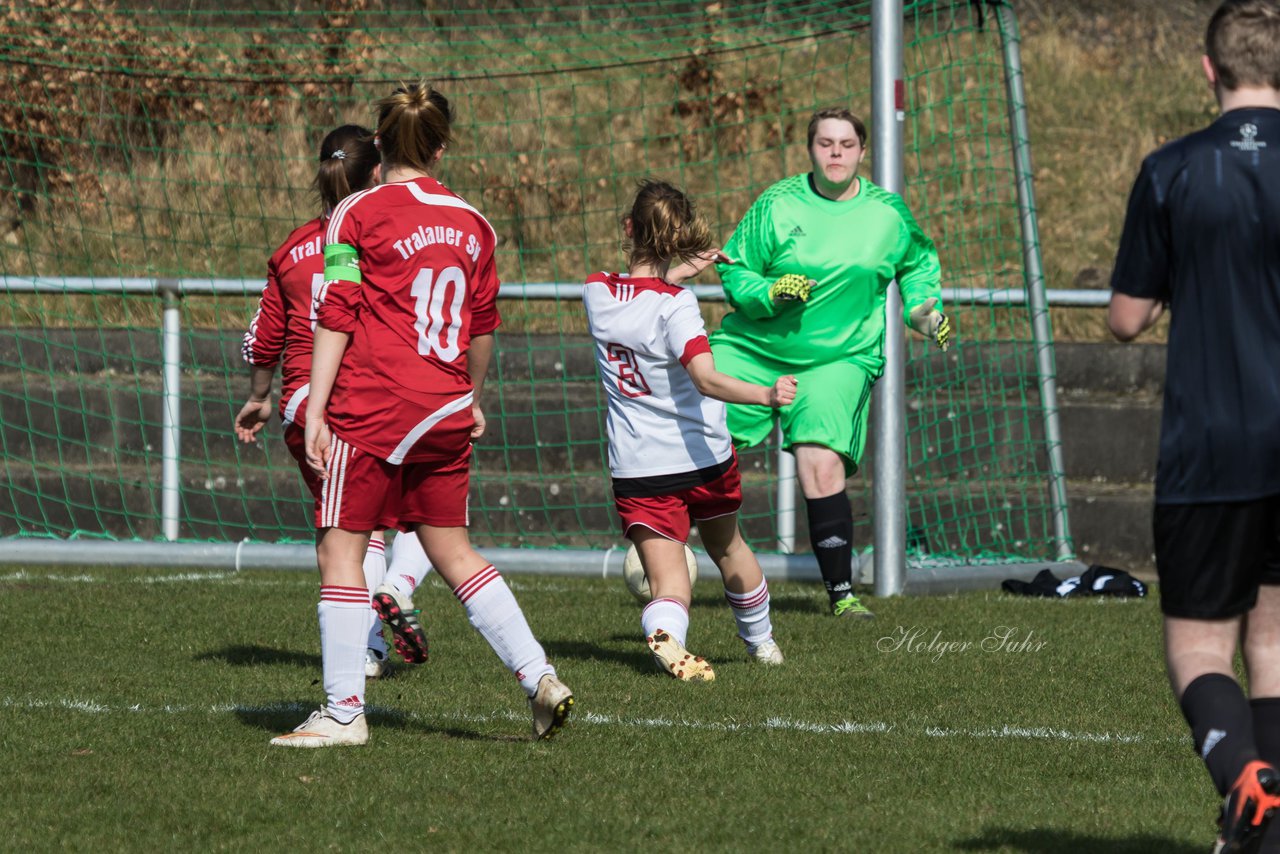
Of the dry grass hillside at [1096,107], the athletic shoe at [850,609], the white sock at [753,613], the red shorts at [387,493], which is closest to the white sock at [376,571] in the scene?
the white sock at [753,613]

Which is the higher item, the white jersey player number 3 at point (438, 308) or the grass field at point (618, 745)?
the white jersey player number 3 at point (438, 308)

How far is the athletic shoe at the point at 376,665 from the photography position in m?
6.12

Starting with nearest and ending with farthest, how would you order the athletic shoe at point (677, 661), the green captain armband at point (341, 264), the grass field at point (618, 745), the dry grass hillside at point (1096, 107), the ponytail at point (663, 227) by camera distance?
the grass field at point (618, 745)
the green captain armband at point (341, 264)
the ponytail at point (663, 227)
the athletic shoe at point (677, 661)
the dry grass hillside at point (1096, 107)

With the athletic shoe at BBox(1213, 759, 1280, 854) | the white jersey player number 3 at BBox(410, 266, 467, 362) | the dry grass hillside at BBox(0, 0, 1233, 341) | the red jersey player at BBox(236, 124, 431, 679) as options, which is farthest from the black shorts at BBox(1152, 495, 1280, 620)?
the dry grass hillside at BBox(0, 0, 1233, 341)

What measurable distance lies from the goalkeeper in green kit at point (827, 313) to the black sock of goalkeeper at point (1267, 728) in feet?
13.4

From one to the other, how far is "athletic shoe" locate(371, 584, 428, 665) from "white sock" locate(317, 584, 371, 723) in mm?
1289

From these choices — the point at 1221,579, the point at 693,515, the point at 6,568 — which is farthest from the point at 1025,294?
the point at 1221,579

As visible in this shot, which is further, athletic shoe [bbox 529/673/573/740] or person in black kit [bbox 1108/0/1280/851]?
athletic shoe [bbox 529/673/573/740]

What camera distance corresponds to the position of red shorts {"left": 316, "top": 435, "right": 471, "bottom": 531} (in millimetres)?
4699

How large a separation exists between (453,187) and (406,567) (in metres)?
7.61

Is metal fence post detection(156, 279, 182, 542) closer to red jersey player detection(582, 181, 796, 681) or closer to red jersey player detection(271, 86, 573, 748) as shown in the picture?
red jersey player detection(582, 181, 796, 681)

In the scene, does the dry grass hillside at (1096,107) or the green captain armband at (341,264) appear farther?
the dry grass hillside at (1096,107)

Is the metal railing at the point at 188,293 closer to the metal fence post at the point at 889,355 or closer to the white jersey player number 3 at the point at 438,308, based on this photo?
the metal fence post at the point at 889,355

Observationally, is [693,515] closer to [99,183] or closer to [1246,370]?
[1246,370]
